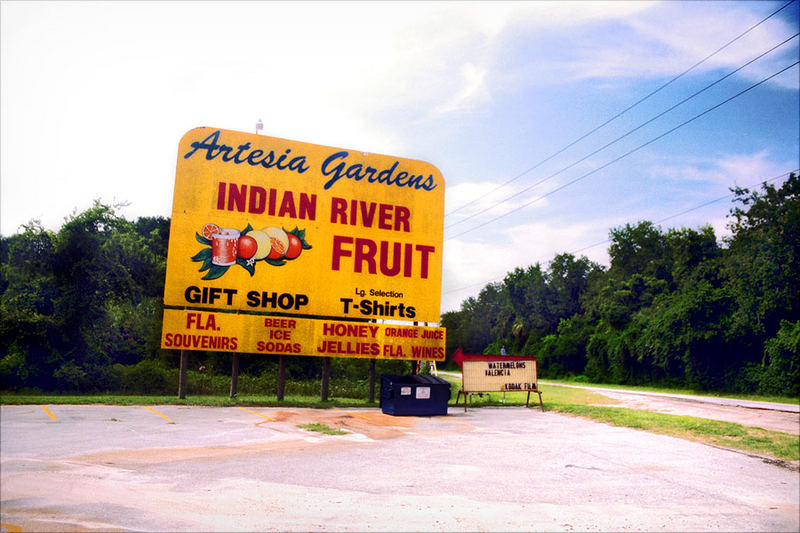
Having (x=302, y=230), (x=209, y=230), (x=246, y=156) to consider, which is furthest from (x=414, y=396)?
(x=246, y=156)

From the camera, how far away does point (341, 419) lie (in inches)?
558

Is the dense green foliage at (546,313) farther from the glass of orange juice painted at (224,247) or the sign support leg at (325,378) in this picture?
the sign support leg at (325,378)

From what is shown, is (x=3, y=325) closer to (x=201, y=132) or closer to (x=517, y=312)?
(x=201, y=132)

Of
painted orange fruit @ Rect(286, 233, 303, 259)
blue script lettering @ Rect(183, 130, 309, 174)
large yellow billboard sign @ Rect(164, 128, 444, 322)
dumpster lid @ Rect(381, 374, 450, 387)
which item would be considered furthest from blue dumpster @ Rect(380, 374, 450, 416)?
blue script lettering @ Rect(183, 130, 309, 174)

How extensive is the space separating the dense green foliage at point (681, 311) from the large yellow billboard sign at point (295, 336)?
21.9 metres

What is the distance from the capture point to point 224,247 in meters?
16.7

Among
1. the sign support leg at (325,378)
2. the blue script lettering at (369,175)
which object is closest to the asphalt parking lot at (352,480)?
the sign support leg at (325,378)

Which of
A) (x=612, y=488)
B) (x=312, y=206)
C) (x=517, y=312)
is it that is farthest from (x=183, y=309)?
(x=517, y=312)

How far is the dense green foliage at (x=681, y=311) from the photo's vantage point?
31.0 m

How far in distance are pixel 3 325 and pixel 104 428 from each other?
457 cm

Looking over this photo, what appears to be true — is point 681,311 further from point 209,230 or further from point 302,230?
point 209,230

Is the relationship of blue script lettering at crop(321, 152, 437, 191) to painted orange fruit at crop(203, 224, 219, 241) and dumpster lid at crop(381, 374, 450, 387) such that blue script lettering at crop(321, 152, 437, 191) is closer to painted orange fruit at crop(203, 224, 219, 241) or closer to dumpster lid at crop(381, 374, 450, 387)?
painted orange fruit at crop(203, 224, 219, 241)

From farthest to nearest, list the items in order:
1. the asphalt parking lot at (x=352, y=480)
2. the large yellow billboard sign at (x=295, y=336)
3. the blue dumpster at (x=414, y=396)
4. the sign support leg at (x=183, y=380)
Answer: the large yellow billboard sign at (x=295, y=336)
the sign support leg at (x=183, y=380)
the blue dumpster at (x=414, y=396)
the asphalt parking lot at (x=352, y=480)

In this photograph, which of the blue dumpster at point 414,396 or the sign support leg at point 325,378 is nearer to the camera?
the blue dumpster at point 414,396
